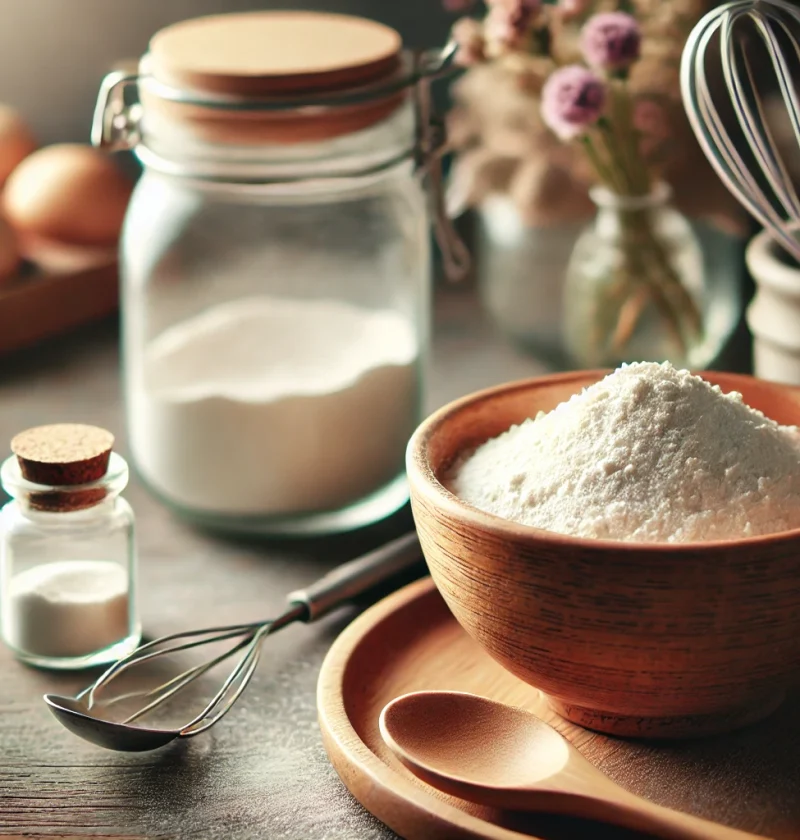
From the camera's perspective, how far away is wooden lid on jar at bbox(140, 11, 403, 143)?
0.65 m

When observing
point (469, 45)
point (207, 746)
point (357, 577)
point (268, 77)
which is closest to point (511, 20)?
point (469, 45)

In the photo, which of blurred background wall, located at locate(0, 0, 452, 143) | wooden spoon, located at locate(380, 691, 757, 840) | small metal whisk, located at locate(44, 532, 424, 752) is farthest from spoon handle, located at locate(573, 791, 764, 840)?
blurred background wall, located at locate(0, 0, 452, 143)

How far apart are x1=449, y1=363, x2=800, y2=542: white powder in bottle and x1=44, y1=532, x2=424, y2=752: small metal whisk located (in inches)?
5.1

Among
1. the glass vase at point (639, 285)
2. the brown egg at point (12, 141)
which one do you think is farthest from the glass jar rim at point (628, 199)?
the brown egg at point (12, 141)

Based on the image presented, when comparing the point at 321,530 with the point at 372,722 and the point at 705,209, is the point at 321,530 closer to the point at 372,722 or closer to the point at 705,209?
the point at 372,722

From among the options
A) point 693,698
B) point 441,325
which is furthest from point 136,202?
point 693,698

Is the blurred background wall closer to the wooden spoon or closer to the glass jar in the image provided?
the glass jar

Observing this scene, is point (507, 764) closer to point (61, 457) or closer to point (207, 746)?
point (207, 746)

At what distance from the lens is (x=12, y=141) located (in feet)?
3.50

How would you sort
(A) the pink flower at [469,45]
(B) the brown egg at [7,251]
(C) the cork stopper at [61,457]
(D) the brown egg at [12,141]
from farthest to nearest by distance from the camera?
1. (D) the brown egg at [12,141]
2. (B) the brown egg at [7,251]
3. (A) the pink flower at [469,45]
4. (C) the cork stopper at [61,457]

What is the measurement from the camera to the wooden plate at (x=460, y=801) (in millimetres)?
466

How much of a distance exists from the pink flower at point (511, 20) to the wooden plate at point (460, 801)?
13.8 inches

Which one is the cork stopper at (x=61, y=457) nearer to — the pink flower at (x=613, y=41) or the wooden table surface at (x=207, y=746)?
the wooden table surface at (x=207, y=746)

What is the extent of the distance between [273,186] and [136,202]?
0.11 metres
